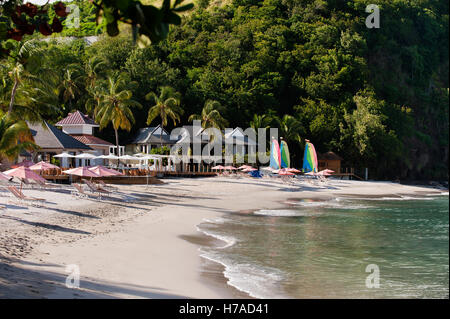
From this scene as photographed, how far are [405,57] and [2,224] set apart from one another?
72597 mm

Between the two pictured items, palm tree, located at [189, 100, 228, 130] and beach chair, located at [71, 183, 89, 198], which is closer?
beach chair, located at [71, 183, 89, 198]

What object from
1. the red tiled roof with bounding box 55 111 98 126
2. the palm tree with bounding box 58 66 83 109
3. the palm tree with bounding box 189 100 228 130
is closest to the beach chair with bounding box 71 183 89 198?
the red tiled roof with bounding box 55 111 98 126

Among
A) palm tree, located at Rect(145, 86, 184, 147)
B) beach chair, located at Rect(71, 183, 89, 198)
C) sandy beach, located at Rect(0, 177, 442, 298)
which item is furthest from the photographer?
palm tree, located at Rect(145, 86, 184, 147)

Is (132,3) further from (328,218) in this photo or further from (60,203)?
(328,218)

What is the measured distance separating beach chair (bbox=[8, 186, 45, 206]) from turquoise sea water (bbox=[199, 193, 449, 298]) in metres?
6.51

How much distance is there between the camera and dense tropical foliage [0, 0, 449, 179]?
53906 millimetres

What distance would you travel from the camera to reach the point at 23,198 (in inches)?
665

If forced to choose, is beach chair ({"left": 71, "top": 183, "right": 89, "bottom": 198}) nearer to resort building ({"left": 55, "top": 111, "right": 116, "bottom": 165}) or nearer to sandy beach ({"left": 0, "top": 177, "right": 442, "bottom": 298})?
sandy beach ({"left": 0, "top": 177, "right": 442, "bottom": 298})

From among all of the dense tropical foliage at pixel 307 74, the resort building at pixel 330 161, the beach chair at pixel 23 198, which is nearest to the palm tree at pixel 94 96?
the dense tropical foliage at pixel 307 74

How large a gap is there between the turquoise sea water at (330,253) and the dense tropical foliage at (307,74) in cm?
3097

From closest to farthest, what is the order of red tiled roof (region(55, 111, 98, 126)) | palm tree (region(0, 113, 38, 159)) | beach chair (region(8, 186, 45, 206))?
1. beach chair (region(8, 186, 45, 206))
2. palm tree (region(0, 113, 38, 159))
3. red tiled roof (region(55, 111, 98, 126))

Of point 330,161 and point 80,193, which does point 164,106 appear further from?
point 80,193

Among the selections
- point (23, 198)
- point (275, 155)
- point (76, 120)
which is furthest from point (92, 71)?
point (23, 198)
